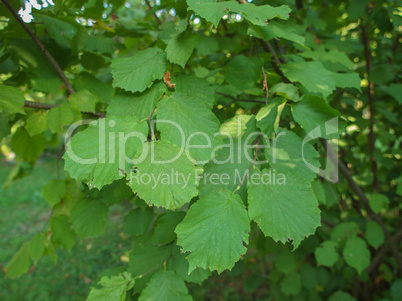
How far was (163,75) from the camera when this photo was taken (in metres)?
0.97

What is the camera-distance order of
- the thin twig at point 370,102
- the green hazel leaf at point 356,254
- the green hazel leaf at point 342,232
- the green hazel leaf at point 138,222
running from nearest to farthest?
1. the green hazel leaf at point 138,222
2. the green hazel leaf at point 356,254
3. the green hazel leaf at point 342,232
4. the thin twig at point 370,102

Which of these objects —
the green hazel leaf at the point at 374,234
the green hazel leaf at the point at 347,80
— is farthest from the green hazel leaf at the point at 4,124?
the green hazel leaf at the point at 374,234

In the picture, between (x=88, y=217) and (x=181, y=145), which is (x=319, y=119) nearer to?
(x=181, y=145)

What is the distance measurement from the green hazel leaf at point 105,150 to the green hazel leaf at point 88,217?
74 centimetres

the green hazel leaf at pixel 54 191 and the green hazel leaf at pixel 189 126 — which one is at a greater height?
the green hazel leaf at pixel 189 126

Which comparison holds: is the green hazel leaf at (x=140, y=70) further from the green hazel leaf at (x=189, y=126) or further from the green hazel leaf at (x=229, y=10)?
the green hazel leaf at (x=229, y=10)

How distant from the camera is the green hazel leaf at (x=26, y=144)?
155cm

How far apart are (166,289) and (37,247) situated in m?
1.09

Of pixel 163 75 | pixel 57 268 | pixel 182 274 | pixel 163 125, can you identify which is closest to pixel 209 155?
pixel 163 125

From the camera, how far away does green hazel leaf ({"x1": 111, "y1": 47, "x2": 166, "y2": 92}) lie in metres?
0.93

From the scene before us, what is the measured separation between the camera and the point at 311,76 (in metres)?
1.11

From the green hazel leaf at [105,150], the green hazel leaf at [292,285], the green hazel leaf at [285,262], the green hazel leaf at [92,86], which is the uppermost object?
the green hazel leaf at [92,86]

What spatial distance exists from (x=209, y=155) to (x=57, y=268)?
201 inches

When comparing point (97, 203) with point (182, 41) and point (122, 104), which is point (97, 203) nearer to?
point (122, 104)
